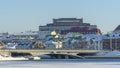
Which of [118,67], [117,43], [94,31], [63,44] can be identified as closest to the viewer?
[118,67]

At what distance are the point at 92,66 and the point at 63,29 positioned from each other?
164 meters

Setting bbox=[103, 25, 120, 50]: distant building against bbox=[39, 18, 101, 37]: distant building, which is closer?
bbox=[103, 25, 120, 50]: distant building

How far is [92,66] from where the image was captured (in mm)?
25734

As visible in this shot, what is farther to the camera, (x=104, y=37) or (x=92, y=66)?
(x=104, y=37)

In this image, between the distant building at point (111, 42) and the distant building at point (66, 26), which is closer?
the distant building at point (111, 42)

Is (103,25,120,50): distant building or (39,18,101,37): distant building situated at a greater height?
(39,18,101,37): distant building

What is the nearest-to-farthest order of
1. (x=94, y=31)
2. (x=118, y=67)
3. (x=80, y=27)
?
(x=118, y=67)
(x=94, y=31)
(x=80, y=27)

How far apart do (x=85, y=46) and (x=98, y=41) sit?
3.99 meters

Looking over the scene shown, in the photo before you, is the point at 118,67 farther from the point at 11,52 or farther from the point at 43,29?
the point at 43,29

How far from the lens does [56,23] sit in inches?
7785

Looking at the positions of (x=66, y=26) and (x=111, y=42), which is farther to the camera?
(x=66, y=26)

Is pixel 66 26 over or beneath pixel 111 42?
over

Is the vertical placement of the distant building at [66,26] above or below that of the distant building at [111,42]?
above

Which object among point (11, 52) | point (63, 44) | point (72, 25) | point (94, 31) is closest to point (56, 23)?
point (72, 25)
